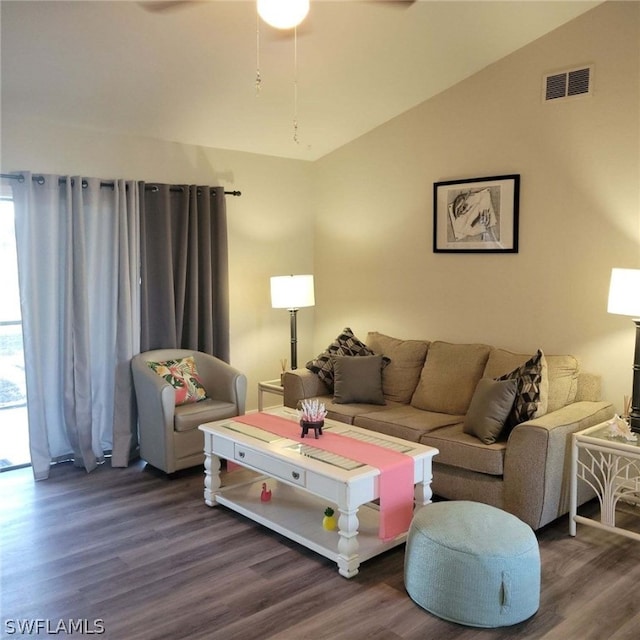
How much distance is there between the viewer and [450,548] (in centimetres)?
264

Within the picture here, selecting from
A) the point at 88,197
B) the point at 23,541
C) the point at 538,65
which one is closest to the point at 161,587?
the point at 23,541

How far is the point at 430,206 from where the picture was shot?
4.93m

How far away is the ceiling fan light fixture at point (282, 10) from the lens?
260 centimetres

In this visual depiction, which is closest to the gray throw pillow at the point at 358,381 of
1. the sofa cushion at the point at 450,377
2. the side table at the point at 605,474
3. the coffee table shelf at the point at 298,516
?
the sofa cushion at the point at 450,377

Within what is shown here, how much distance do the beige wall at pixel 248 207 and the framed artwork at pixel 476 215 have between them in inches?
59.1

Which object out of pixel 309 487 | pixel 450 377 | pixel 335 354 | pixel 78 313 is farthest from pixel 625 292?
pixel 78 313

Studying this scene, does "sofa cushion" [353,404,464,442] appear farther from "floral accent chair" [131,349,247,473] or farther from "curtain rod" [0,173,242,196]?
"curtain rod" [0,173,242,196]

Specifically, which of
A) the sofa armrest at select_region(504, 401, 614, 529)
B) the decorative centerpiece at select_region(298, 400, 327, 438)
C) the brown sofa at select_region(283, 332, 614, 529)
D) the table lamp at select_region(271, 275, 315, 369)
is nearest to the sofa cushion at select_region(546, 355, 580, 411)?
the brown sofa at select_region(283, 332, 614, 529)

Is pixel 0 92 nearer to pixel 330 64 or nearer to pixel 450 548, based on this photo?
pixel 330 64

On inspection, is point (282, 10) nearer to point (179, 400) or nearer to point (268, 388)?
point (179, 400)

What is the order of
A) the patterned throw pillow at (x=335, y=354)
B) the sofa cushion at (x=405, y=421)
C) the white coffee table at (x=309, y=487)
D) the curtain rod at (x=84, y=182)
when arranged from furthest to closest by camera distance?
1. the patterned throw pillow at (x=335, y=354)
2. the curtain rod at (x=84, y=182)
3. the sofa cushion at (x=405, y=421)
4. the white coffee table at (x=309, y=487)

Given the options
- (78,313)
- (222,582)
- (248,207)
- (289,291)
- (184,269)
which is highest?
(248,207)

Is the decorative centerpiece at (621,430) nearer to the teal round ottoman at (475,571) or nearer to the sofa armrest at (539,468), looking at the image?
the sofa armrest at (539,468)

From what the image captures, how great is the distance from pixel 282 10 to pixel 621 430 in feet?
8.90
